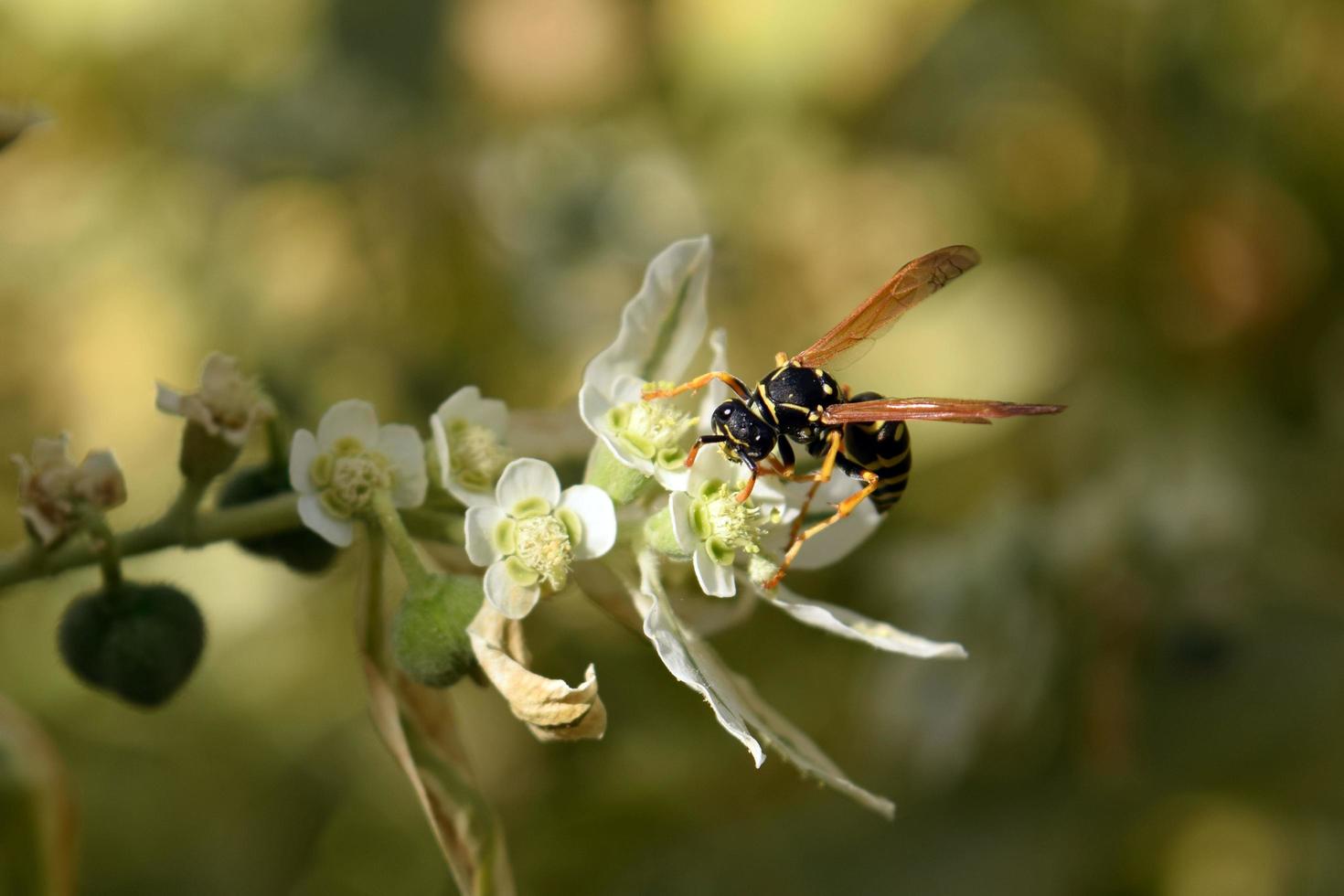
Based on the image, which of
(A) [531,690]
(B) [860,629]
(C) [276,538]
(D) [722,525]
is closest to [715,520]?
(D) [722,525]

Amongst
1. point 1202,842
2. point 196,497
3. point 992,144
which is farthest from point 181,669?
point 992,144

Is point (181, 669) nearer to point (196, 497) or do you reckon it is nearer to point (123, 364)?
point (196, 497)

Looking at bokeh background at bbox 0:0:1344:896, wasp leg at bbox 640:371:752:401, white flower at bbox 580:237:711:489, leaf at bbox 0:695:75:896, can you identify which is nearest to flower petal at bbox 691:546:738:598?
white flower at bbox 580:237:711:489

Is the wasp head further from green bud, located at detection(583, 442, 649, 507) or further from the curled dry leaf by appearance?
the curled dry leaf

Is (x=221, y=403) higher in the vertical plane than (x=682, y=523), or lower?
higher

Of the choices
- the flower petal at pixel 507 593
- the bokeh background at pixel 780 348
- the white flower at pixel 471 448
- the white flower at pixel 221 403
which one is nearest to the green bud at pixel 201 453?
the white flower at pixel 221 403

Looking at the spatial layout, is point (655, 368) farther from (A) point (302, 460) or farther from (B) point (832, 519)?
(A) point (302, 460)
